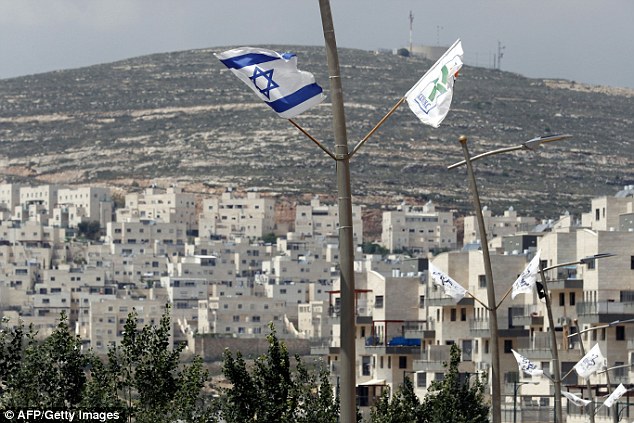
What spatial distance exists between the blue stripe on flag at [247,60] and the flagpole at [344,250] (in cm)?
73

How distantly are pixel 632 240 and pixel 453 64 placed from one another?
53.3 m

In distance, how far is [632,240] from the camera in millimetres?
80500

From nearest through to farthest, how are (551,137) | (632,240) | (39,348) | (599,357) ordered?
(551,137), (39,348), (599,357), (632,240)

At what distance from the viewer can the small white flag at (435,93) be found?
2752cm

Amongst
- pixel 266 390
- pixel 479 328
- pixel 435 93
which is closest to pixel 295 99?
pixel 435 93

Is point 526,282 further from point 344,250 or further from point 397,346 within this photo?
point 397,346

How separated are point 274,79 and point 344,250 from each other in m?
2.17

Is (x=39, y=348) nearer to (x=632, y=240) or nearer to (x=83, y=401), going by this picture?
(x=83, y=401)

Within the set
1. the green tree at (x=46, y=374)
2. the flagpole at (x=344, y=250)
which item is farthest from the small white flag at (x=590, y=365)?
the flagpole at (x=344, y=250)

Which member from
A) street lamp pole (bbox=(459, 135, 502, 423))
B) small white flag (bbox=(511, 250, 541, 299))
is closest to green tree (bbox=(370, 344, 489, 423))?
small white flag (bbox=(511, 250, 541, 299))

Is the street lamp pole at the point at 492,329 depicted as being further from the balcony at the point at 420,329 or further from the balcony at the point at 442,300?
the balcony at the point at 420,329

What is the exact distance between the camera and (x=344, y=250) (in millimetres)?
25141

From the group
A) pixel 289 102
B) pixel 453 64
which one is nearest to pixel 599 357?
pixel 453 64

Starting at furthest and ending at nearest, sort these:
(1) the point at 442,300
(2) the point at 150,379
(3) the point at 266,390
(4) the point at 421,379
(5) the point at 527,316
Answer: (4) the point at 421,379 → (1) the point at 442,300 → (5) the point at 527,316 → (2) the point at 150,379 → (3) the point at 266,390
